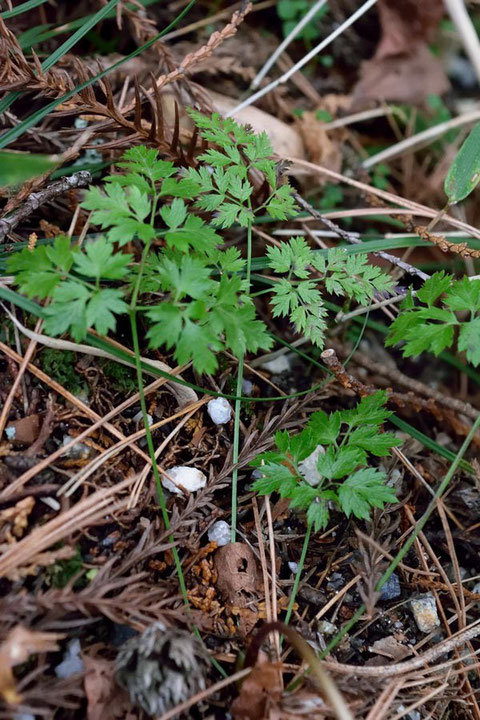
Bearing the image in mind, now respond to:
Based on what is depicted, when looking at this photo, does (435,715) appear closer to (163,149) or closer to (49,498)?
(49,498)

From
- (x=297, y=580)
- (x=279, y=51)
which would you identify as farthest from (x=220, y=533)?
(x=279, y=51)

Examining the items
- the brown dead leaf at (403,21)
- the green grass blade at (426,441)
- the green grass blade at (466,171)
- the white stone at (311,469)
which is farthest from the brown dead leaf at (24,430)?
the brown dead leaf at (403,21)

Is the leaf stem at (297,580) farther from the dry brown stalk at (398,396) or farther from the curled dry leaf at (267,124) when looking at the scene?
the curled dry leaf at (267,124)

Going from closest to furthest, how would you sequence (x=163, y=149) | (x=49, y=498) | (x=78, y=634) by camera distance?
(x=78, y=634) < (x=49, y=498) < (x=163, y=149)

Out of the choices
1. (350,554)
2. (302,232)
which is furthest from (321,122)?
(350,554)

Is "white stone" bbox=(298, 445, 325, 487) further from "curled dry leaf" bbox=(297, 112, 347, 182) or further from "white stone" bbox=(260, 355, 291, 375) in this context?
"curled dry leaf" bbox=(297, 112, 347, 182)
